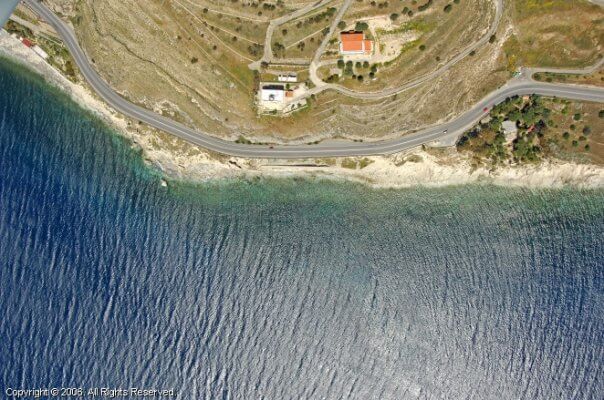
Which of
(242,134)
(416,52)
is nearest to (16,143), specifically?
(242,134)

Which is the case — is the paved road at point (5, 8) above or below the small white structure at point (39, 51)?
below

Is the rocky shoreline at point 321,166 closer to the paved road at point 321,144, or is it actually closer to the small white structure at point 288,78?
the paved road at point 321,144

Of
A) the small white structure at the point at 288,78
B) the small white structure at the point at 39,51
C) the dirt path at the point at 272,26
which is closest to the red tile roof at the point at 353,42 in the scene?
the dirt path at the point at 272,26

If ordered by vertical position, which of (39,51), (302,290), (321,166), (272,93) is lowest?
Result: (302,290)

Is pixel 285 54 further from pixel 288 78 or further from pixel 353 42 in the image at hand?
pixel 353 42

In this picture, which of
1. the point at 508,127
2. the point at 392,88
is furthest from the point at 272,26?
the point at 508,127

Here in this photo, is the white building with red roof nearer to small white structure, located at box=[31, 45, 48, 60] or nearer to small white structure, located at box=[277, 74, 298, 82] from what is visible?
small white structure, located at box=[277, 74, 298, 82]
